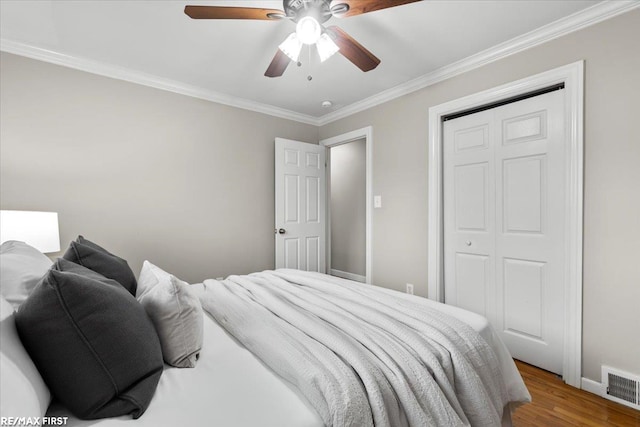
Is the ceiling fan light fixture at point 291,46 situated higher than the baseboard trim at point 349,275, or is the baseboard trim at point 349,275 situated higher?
the ceiling fan light fixture at point 291,46

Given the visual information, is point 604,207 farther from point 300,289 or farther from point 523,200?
point 300,289

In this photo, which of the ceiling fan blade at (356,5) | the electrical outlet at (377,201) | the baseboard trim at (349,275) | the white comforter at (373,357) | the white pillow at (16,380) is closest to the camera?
the white pillow at (16,380)

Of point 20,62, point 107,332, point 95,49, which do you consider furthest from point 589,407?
point 20,62

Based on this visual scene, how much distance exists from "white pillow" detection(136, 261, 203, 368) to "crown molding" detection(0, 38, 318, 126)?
98.7 inches

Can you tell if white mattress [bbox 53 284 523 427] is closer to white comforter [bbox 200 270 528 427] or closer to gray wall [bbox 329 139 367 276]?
white comforter [bbox 200 270 528 427]

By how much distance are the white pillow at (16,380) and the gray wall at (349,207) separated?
13.5ft

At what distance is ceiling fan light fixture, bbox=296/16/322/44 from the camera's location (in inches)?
62.8

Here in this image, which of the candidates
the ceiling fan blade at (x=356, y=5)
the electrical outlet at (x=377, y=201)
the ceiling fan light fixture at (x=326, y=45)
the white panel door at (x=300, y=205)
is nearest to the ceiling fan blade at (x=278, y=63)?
the ceiling fan light fixture at (x=326, y=45)

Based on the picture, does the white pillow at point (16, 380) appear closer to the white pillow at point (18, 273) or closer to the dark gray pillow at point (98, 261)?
the white pillow at point (18, 273)

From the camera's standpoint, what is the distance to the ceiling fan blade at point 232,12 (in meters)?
1.51

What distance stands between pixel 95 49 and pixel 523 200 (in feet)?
11.9

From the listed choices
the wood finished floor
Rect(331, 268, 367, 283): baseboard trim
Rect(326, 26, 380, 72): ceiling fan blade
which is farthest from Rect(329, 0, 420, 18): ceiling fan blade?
Rect(331, 268, 367, 283): baseboard trim

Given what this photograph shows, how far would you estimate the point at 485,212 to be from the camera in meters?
2.54

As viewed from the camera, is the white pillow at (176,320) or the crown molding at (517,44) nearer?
the white pillow at (176,320)
